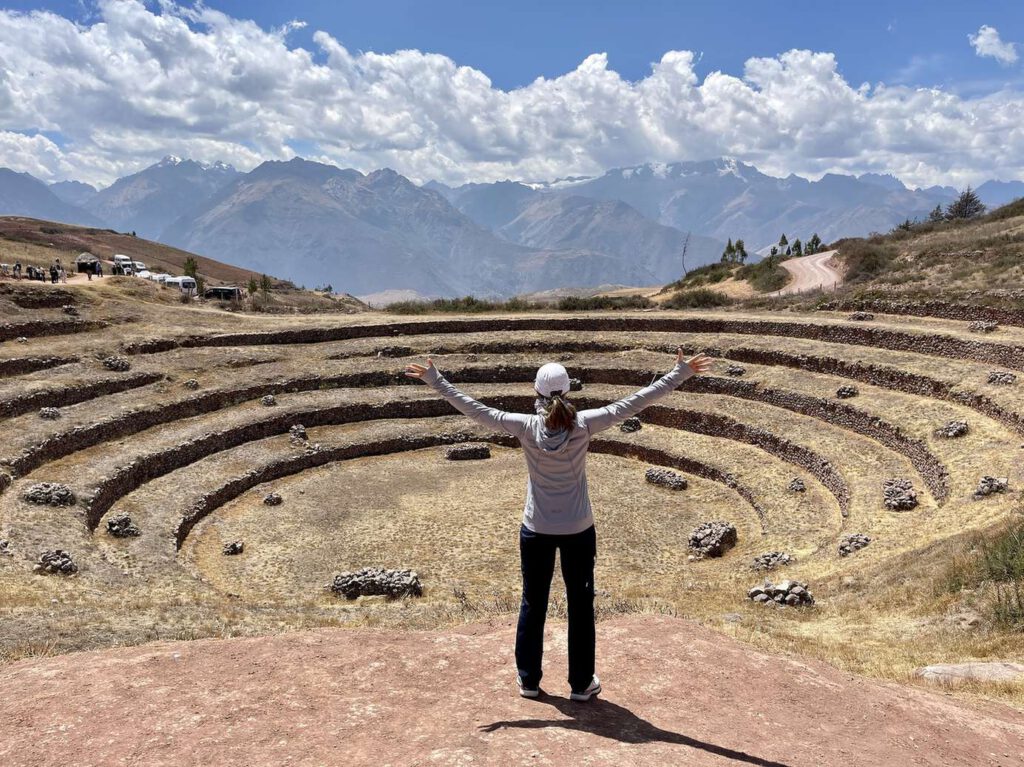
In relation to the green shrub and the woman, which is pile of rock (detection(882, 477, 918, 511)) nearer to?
the woman

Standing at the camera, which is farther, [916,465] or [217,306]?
[217,306]

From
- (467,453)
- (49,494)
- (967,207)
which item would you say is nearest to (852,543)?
(467,453)

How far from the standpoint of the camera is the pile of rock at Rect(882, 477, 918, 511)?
21.3 metres

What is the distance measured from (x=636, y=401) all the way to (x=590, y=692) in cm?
337

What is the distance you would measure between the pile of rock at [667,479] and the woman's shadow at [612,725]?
74.1 ft

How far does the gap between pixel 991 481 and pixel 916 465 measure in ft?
18.9

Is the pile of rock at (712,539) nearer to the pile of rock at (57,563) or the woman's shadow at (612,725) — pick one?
the woman's shadow at (612,725)

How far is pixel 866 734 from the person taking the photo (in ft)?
23.1

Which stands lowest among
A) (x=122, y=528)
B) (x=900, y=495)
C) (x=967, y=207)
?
(x=122, y=528)

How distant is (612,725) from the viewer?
679 cm

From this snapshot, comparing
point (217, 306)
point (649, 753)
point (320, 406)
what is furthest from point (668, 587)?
point (217, 306)

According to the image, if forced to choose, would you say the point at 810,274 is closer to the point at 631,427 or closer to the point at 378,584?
the point at 631,427

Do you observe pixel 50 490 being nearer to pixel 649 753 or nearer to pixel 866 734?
pixel 649 753

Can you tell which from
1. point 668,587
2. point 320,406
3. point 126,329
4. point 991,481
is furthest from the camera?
point 126,329
